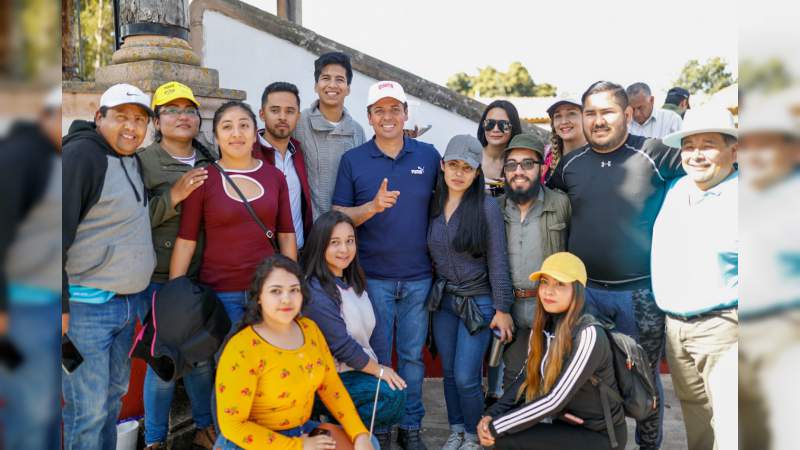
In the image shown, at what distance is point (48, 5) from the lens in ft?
1.85

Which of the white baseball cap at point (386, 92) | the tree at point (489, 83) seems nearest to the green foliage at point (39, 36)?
the white baseball cap at point (386, 92)

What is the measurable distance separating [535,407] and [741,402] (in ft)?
9.07

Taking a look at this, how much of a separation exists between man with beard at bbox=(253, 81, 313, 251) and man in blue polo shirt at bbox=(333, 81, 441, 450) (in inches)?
8.4

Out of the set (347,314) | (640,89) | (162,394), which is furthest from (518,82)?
(162,394)

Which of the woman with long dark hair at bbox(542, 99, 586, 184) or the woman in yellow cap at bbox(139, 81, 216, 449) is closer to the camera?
the woman in yellow cap at bbox(139, 81, 216, 449)

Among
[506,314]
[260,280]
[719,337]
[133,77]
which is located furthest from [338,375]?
[133,77]

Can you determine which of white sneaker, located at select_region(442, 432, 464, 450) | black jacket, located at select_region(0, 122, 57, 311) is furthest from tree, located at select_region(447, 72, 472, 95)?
black jacket, located at select_region(0, 122, 57, 311)

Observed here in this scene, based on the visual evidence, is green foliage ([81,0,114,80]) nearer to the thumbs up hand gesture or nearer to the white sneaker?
the thumbs up hand gesture

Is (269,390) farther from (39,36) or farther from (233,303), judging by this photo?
(39,36)

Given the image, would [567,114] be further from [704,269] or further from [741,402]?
[741,402]

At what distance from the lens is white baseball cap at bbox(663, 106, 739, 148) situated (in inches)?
115

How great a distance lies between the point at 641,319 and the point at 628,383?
0.42 metres

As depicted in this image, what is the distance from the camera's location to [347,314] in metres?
3.61

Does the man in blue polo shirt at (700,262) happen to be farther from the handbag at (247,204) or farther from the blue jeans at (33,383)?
the blue jeans at (33,383)
